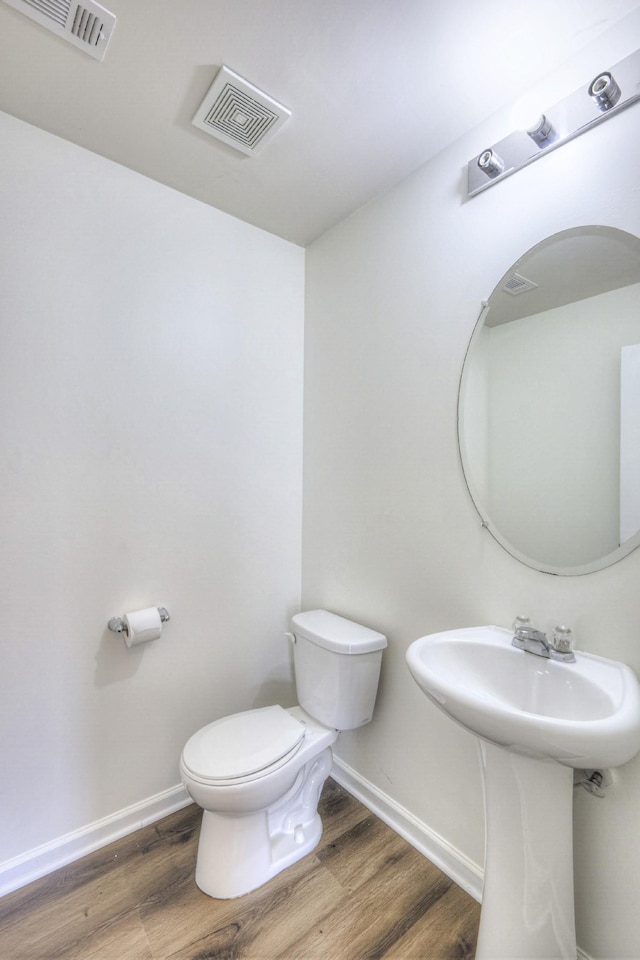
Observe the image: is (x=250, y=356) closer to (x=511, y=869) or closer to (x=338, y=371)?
(x=338, y=371)

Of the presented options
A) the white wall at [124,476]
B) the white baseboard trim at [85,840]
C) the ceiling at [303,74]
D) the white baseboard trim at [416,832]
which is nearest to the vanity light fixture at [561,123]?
the ceiling at [303,74]

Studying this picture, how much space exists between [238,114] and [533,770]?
2.01m

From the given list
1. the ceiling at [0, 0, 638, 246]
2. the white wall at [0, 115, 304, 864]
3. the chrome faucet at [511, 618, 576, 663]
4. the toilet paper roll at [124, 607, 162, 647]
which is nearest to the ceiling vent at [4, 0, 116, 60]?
the ceiling at [0, 0, 638, 246]

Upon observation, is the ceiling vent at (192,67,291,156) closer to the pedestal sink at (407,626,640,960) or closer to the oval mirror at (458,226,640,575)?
the oval mirror at (458,226,640,575)

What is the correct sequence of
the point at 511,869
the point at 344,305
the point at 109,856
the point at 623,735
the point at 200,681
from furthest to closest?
the point at 344,305 → the point at 200,681 → the point at 109,856 → the point at 511,869 → the point at 623,735

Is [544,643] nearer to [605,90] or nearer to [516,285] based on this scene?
[516,285]

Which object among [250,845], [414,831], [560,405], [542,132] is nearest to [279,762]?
[250,845]

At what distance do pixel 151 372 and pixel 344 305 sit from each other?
0.87 m

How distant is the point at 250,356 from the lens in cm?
195

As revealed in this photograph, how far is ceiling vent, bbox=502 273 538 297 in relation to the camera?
4.22ft

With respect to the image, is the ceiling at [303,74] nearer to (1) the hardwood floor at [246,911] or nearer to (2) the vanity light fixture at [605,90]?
(2) the vanity light fixture at [605,90]

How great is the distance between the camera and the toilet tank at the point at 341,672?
5.23 ft

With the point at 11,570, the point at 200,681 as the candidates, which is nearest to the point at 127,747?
the point at 200,681

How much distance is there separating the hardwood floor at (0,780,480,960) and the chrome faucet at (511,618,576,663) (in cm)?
86
